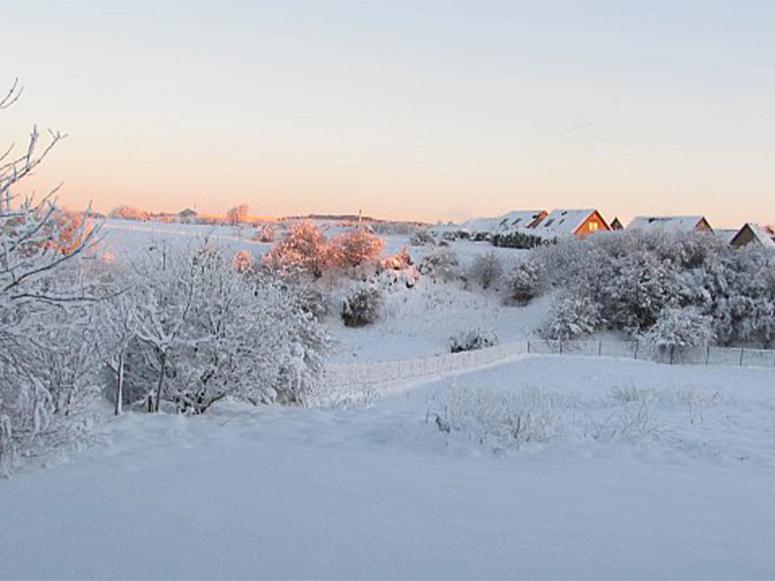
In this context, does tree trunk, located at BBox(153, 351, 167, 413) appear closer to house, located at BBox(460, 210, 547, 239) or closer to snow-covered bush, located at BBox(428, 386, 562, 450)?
snow-covered bush, located at BBox(428, 386, 562, 450)

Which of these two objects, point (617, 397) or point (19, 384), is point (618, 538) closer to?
point (19, 384)

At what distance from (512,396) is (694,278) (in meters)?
28.2

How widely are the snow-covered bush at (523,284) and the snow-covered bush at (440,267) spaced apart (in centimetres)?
316

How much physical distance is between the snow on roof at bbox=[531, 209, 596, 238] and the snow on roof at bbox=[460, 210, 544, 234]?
8.41 ft

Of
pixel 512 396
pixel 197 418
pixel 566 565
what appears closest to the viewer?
pixel 566 565

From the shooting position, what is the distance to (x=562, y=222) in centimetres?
6512

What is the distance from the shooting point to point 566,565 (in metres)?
4.20

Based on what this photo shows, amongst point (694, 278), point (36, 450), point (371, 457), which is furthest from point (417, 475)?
point (694, 278)

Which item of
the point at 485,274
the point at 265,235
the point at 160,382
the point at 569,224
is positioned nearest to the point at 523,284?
the point at 485,274

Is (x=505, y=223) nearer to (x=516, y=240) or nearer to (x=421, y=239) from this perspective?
(x=516, y=240)

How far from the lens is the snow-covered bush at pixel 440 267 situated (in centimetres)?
4112

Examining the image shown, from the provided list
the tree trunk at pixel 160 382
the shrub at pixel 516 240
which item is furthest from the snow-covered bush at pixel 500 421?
the shrub at pixel 516 240

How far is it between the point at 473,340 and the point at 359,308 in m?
6.60

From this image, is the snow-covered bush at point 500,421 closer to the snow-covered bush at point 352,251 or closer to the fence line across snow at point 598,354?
the fence line across snow at point 598,354
